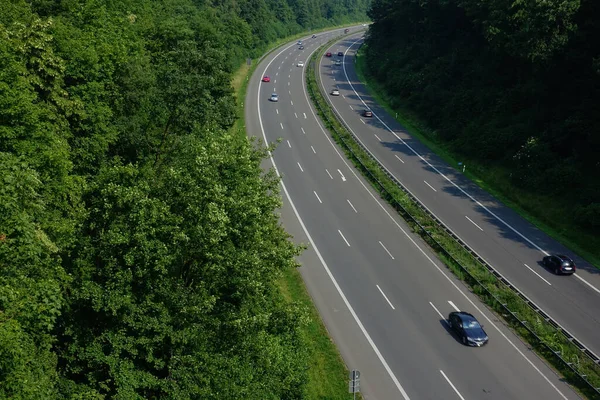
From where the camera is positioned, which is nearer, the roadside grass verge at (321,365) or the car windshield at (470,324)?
the roadside grass verge at (321,365)

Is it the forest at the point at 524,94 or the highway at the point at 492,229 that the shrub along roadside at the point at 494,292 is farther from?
the forest at the point at 524,94

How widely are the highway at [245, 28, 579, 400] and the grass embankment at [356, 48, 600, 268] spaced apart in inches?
475

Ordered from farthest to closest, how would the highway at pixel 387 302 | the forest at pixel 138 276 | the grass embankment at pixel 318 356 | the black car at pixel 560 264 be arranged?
1. the black car at pixel 560 264
2. the highway at pixel 387 302
3. the grass embankment at pixel 318 356
4. the forest at pixel 138 276

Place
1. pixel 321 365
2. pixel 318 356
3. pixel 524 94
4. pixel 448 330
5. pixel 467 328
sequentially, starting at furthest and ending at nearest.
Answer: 1. pixel 524 94
2. pixel 448 330
3. pixel 467 328
4. pixel 318 356
5. pixel 321 365

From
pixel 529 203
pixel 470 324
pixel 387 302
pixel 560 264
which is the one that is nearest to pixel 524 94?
pixel 529 203

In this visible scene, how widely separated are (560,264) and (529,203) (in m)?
11.9

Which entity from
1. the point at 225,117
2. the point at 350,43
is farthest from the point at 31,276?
the point at 350,43

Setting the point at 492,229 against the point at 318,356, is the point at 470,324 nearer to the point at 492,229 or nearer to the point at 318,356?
the point at 318,356

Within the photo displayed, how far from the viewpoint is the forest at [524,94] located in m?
50.3

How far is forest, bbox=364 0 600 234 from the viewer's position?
165 feet

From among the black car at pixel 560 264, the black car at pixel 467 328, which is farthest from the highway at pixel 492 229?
the black car at pixel 467 328

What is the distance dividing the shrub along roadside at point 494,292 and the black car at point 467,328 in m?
3.01

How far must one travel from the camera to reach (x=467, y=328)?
32031 mm

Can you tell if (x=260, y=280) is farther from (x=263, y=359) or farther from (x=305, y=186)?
(x=305, y=186)
